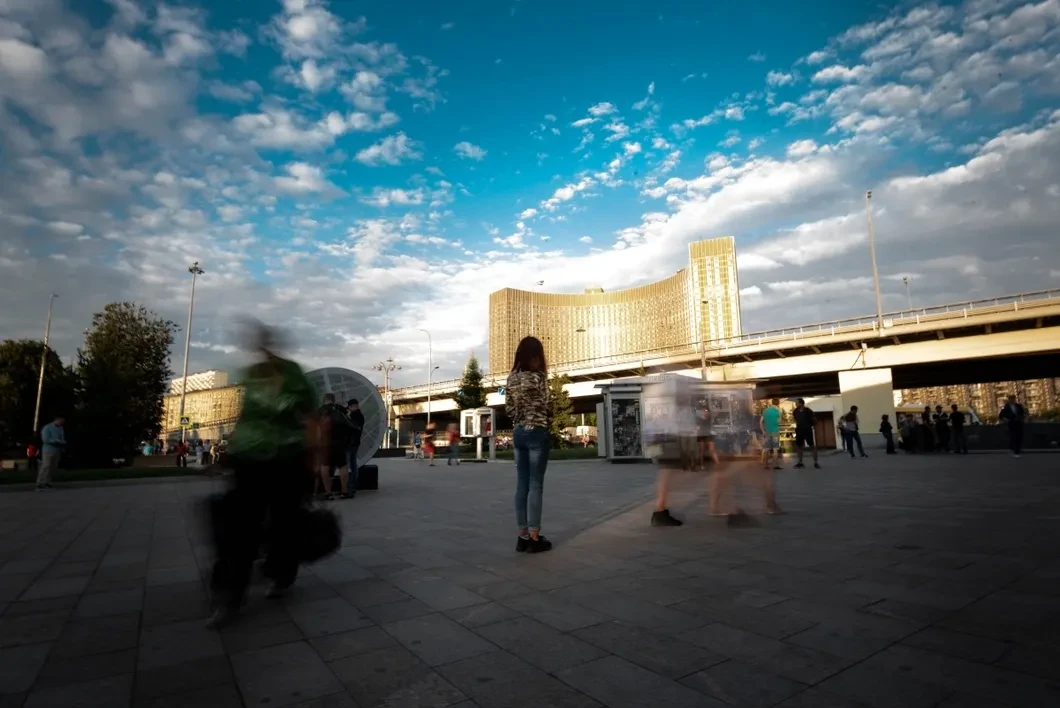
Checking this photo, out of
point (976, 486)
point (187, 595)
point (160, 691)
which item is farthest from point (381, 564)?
point (976, 486)

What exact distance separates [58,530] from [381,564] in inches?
231

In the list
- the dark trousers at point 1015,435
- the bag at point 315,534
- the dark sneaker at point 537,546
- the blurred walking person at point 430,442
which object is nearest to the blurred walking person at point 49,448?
the blurred walking person at point 430,442

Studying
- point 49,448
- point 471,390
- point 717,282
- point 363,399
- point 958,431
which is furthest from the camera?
point 717,282

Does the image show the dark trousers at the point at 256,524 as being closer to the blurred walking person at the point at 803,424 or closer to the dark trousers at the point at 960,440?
the blurred walking person at the point at 803,424

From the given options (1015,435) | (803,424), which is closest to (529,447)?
(803,424)

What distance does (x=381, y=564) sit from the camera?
4988 millimetres

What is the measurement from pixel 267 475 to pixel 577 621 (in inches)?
85.6

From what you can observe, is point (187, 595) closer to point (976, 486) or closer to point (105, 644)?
point (105, 644)

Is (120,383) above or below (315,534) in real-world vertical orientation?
above

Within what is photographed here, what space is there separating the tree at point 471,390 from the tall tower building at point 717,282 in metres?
36.0

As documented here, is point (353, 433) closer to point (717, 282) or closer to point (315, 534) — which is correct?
point (315, 534)

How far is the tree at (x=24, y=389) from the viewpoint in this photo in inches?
1624

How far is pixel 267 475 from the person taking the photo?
12.2 ft

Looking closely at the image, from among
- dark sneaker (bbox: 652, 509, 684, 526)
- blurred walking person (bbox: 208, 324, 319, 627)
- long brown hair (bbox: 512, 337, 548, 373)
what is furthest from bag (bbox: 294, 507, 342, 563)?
dark sneaker (bbox: 652, 509, 684, 526)
